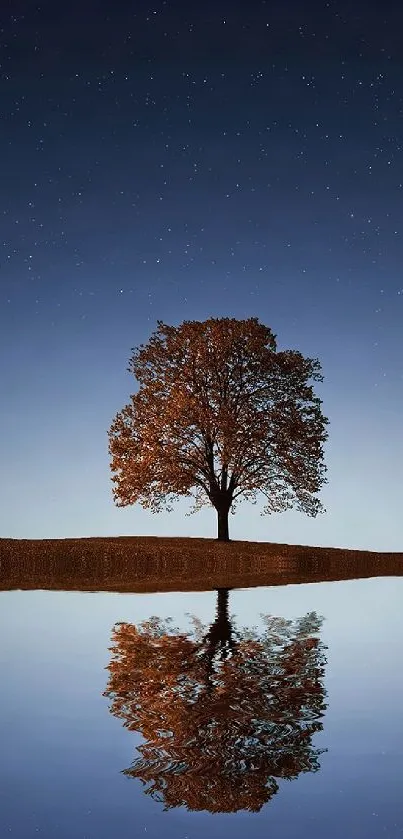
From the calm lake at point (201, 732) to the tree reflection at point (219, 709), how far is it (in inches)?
0.9

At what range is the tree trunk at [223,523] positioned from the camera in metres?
51.8

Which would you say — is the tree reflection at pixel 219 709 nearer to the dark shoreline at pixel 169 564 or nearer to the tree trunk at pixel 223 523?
the dark shoreline at pixel 169 564

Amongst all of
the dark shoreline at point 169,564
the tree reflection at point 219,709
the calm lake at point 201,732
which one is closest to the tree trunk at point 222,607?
the calm lake at point 201,732

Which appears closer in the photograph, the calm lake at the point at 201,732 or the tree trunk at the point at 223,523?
the calm lake at the point at 201,732

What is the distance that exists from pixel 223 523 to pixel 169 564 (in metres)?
7.81

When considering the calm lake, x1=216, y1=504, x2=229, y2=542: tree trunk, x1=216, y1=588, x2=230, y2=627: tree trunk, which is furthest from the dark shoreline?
the calm lake

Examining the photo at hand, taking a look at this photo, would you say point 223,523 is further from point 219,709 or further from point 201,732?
point 201,732

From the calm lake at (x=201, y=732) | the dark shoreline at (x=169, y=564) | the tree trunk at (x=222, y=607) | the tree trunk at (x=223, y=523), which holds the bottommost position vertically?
the calm lake at (x=201, y=732)

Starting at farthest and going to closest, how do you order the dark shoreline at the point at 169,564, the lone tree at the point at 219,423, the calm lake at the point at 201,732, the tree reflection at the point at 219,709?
the lone tree at the point at 219,423 < the dark shoreline at the point at 169,564 < the tree reflection at the point at 219,709 < the calm lake at the point at 201,732

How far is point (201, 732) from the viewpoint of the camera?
29.9ft

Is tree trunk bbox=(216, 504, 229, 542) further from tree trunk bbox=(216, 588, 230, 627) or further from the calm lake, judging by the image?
the calm lake

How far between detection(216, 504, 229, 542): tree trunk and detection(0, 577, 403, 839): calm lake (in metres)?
33.6

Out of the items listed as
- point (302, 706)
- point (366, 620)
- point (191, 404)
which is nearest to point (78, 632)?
point (366, 620)

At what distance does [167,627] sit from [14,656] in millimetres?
4266
